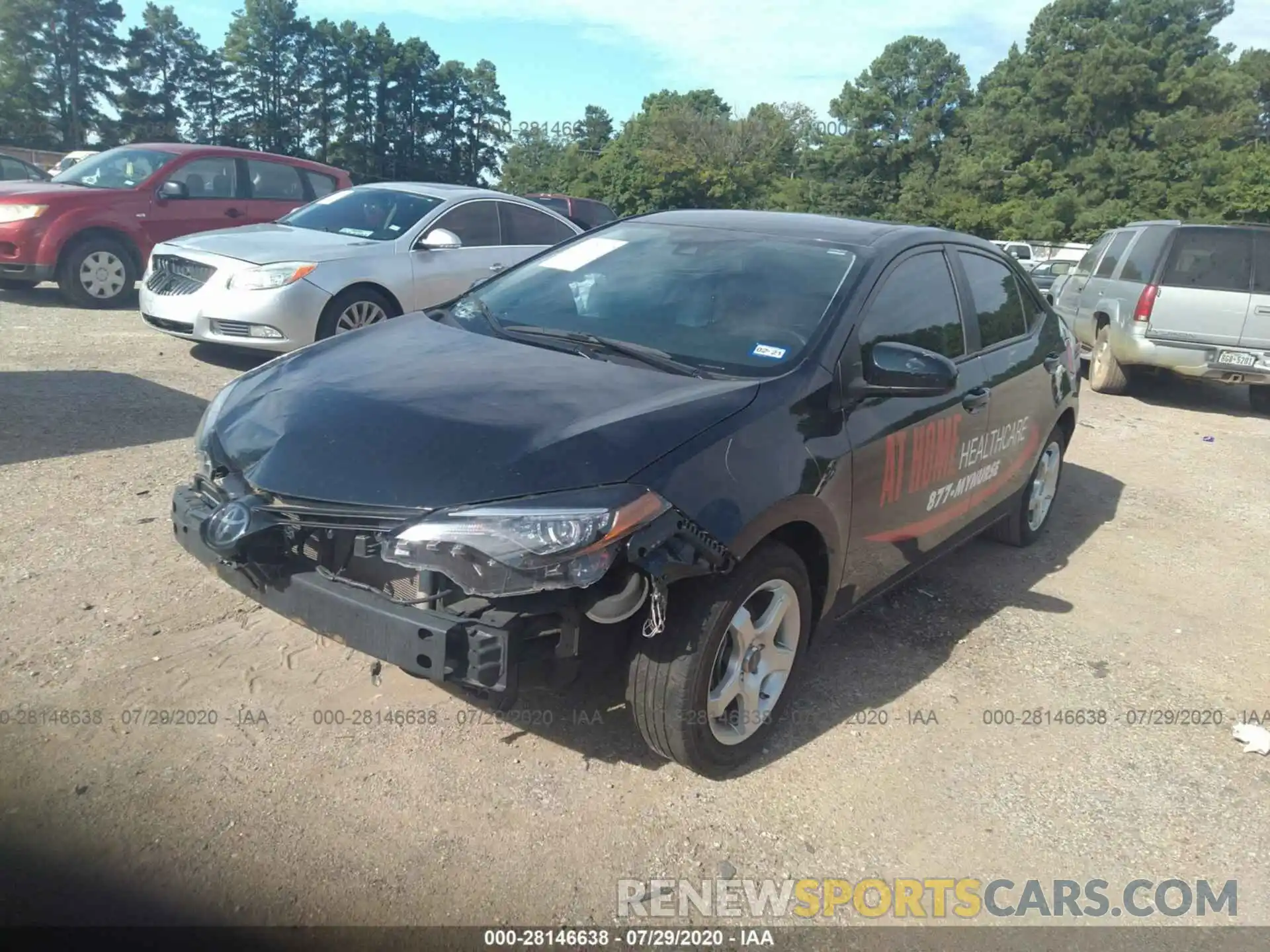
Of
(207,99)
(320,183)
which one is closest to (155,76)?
(207,99)

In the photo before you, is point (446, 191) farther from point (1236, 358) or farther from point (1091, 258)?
point (1091, 258)

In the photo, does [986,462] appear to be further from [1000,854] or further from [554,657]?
[554,657]

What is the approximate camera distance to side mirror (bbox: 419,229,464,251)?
818cm

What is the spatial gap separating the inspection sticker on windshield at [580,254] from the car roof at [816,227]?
281 millimetres

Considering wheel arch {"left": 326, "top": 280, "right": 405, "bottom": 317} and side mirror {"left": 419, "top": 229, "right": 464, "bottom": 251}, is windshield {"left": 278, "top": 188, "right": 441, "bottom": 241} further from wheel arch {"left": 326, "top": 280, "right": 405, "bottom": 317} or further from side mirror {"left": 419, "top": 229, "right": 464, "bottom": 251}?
wheel arch {"left": 326, "top": 280, "right": 405, "bottom": 317}

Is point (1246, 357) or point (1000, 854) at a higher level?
point (1246, 357)

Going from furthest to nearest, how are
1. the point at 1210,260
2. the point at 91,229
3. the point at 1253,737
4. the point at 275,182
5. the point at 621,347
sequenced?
the point at 275,182, the point at 91,229, the point at 1210,260, the point at 1253,737, the point at 621,347

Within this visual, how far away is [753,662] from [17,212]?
31.0ft

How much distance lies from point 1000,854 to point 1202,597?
2.85 m

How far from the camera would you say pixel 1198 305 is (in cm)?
971

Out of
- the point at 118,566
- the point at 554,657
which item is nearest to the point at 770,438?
the point at 554,657

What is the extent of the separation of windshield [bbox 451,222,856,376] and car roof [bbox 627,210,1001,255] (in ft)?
0.26

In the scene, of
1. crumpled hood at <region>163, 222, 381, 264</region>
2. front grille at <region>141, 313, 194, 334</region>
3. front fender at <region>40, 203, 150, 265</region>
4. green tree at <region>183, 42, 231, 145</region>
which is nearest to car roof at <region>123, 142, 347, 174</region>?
front fender at <region>40, 203, 150, 265</region>

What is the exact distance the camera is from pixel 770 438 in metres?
3.11
